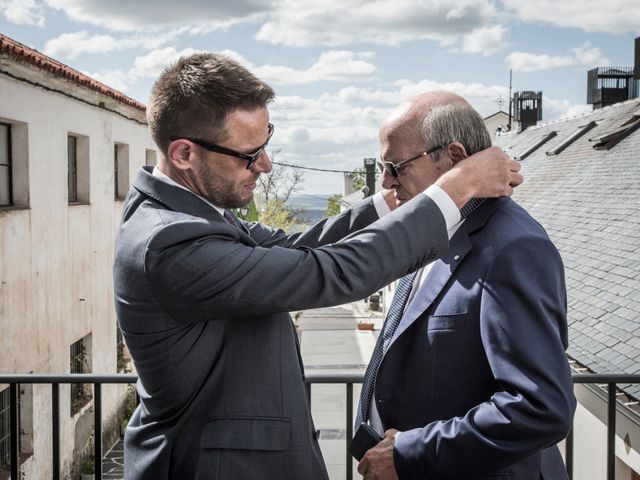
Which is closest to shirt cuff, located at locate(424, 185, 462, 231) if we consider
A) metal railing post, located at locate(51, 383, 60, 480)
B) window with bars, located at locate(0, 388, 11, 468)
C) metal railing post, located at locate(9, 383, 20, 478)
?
metal railing post, located at locate(51, 383, 60, 480)

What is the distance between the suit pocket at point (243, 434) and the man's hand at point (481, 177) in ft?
2.41

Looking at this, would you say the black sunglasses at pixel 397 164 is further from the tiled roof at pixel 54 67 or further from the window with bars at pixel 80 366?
the window with bars at pixel 80 366

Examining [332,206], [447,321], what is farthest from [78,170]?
[332,206]

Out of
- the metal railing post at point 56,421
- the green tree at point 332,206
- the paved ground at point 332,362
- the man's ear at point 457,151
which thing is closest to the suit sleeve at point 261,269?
the man's ear at point 457,151

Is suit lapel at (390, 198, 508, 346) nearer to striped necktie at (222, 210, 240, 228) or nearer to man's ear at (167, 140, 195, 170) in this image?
striped necktie at (222, 210, 240, 228)

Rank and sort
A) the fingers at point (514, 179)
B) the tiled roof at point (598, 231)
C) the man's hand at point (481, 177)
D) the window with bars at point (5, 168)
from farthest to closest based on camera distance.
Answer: the window with bars at point (5, 168)
the tiled roof at point (598, 231)
the fingers at point (514, 179)
the man's hand at point (481, 177)

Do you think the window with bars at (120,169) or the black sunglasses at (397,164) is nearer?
the black sunglasses at (397,164)

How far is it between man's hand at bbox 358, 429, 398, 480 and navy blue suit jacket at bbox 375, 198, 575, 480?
1.4 inches

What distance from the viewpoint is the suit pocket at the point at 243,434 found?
1712mm

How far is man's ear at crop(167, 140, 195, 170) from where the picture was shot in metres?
1.75

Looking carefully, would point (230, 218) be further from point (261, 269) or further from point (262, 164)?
point (261, 269)

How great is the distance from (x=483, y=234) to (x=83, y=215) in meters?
13.4

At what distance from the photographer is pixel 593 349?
9258mm

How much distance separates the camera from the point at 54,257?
12.7m
